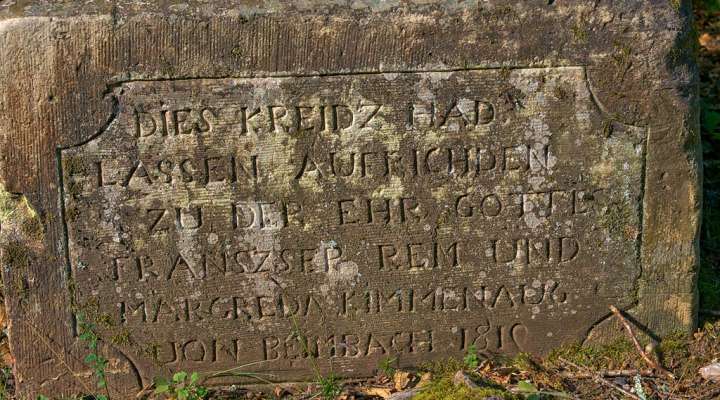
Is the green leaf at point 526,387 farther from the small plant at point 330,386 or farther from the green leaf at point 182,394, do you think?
the green leaf at point 182,394

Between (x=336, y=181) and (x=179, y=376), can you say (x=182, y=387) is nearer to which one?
(x=179, y=376)

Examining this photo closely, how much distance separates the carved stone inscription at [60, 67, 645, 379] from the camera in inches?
132

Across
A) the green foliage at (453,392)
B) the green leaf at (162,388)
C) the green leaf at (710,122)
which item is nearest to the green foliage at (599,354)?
the green foliage at (453,392)

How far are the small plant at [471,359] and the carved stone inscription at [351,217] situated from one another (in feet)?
0.12

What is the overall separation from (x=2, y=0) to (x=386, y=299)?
1.98 meters

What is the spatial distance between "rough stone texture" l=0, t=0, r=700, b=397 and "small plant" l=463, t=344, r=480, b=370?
0.04m

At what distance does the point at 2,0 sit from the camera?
11.0 feet

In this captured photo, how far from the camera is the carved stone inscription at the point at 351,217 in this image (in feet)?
11.0

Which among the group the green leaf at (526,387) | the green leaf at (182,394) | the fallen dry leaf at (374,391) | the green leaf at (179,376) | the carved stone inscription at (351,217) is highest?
the carved stone inscription at (351,217)

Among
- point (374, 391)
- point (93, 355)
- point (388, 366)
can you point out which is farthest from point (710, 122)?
point (93, 355)

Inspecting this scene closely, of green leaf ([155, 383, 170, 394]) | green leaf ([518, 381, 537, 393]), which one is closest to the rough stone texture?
green leaf ([155, 383, 170, 394])

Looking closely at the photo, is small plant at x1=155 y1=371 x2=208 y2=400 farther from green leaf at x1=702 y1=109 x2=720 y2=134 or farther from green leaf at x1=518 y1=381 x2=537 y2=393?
green leaf at x1=702 y1=109 x2=720 y2=134

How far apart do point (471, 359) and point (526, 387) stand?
32 centimetres

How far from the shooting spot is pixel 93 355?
137 inches
